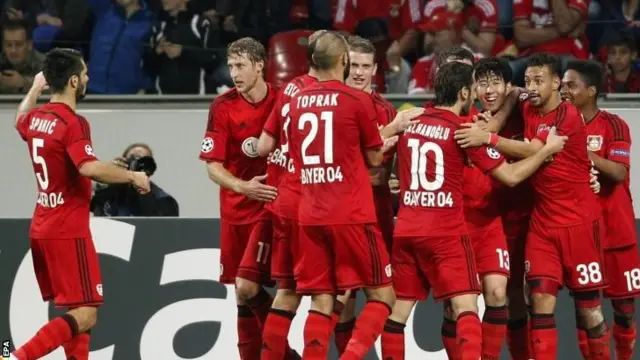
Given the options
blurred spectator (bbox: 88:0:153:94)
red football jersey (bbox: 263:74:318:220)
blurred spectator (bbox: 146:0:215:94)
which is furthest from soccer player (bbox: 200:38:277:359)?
blurred spectator (bbox: 88:0:153:94)

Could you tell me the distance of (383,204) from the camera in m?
9.62

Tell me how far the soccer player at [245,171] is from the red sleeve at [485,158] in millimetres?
1303

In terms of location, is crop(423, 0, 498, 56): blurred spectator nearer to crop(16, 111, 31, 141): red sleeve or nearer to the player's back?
the player's back

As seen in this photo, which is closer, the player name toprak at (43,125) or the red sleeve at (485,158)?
the red sleeve at (485,158)

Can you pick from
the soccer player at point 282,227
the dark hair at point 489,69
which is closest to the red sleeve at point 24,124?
the soccer player at point 282,227

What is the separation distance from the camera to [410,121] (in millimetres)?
8922

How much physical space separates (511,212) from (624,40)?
3.16 metres

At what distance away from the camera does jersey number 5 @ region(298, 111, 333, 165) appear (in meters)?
8.63

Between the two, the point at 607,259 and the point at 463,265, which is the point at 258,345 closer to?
the point at 463,265

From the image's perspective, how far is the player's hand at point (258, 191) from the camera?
9.23 meters

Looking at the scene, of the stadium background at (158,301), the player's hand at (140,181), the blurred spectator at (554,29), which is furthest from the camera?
the blurred spectator at (554,29)

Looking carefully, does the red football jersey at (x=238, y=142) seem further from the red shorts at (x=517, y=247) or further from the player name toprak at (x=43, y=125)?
the red shorts at (x=517, y=247)

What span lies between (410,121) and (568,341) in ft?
8.78

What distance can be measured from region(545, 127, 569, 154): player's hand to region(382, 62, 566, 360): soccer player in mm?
288
